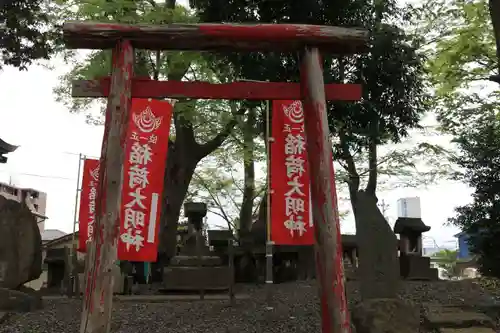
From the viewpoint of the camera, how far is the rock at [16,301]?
27.7ft

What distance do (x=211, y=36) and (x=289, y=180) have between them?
235 cm

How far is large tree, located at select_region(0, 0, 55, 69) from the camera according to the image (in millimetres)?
9984

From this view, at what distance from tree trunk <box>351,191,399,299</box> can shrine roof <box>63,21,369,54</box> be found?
246cm

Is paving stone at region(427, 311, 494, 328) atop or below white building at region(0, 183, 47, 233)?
below

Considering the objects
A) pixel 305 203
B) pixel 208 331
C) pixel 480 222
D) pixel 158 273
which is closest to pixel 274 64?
pixel 305 203

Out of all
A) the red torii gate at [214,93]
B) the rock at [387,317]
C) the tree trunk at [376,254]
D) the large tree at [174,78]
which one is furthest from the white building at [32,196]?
the rock at [387,317]

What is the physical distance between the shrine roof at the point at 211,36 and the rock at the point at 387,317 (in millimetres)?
3274

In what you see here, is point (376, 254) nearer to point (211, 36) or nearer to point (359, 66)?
point (211, 36)

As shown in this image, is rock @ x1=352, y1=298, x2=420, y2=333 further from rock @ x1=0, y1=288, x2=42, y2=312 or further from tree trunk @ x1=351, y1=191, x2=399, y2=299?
rock @ x1=0, y1=288, x2=42, y2=312

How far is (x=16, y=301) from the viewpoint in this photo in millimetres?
8531

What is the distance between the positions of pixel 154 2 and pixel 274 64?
6.48m

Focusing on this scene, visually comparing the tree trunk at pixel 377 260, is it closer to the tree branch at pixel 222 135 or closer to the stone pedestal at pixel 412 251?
the stone pedestal at pixel 412 251

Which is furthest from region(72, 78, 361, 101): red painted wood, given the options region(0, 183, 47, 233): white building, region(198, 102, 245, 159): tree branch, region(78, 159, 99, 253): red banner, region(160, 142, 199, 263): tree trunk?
region(0, 183, 47, 233): white building

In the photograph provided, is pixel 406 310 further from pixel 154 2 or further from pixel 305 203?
pixel 154 2
